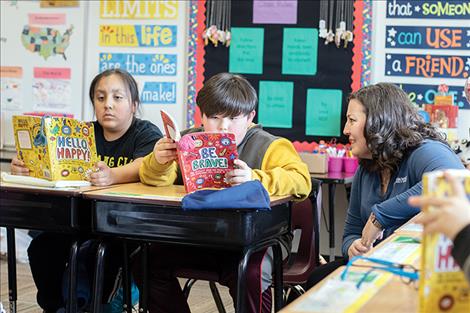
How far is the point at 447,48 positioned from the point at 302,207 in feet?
6.47

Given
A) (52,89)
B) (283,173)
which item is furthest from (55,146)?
(52,89)

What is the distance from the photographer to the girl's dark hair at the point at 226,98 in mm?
2773

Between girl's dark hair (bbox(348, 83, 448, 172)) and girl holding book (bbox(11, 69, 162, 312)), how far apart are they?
93cm

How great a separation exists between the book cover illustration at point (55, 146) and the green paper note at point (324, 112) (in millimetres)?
2148

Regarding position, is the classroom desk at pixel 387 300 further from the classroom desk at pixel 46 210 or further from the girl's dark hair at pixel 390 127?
the classroom desk at pixel 46 210

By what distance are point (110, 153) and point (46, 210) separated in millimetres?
639

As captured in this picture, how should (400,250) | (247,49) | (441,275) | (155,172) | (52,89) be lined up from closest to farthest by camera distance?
1. (441,275)
2. (400,250)
3. (155,172)
4. (247,49)
5. (52,89)

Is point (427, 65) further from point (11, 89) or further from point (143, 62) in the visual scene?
point (11, 89)

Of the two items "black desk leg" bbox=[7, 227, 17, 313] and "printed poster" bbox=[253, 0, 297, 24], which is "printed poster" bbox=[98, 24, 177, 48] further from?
"black desk leg" bbox=[7, 227, 17, 313]

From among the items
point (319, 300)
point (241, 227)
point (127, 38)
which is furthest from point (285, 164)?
point (127, 38)

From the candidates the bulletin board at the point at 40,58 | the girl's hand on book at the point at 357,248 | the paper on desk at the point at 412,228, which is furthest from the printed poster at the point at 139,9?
the paper on desk at the point at 412,228

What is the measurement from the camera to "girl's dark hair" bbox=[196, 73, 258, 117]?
2.77 m

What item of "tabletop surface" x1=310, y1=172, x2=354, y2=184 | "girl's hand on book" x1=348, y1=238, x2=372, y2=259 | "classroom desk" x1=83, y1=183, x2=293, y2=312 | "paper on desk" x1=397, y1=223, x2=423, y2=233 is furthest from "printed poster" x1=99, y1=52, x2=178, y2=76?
"paper on desk" x1=397, y1=223, x2=423, y2=233

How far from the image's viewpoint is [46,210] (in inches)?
104
